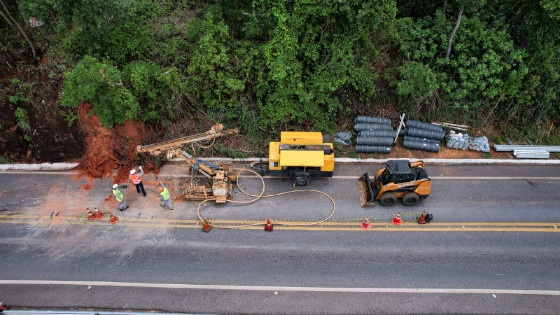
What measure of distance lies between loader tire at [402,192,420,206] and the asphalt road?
376 millimetres

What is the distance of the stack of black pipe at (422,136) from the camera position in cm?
1664

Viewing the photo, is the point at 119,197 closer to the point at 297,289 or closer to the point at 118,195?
the point at 118,195

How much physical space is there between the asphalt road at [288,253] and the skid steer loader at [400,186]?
55 centimetres

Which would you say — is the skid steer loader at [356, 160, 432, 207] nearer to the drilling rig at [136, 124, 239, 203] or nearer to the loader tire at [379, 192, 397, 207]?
the loader tire at [379, 192, 397, 207]

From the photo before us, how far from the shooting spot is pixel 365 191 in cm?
1434

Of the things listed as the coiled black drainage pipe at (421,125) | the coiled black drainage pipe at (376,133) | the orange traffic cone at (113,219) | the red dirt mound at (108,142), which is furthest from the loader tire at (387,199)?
the red dirt mound at (108,142)

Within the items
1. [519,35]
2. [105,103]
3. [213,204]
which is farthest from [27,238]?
[519,35]

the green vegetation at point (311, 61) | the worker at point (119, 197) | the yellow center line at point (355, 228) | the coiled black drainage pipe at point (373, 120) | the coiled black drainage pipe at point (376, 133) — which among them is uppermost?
the green vegetation at point (311, 61)

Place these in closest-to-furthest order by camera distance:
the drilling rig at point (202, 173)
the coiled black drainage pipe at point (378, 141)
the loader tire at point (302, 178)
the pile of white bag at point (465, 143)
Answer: the drilling rig at point (202, 173)
the loader tire at point (302, 178)
the coiled black drainage pipe at point (378, 141)
the pile of white bag at point (465, 143)

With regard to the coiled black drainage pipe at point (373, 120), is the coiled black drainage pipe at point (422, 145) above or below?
below

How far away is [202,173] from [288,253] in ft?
18.2

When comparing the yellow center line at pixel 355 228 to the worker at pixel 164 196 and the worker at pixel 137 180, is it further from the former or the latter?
the worker at pixel 137 180

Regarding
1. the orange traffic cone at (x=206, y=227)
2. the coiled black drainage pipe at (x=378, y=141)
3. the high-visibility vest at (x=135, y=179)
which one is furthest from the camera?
the coiled black drainage pipe at (x=378, y=141)

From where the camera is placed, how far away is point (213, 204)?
13812 mm
